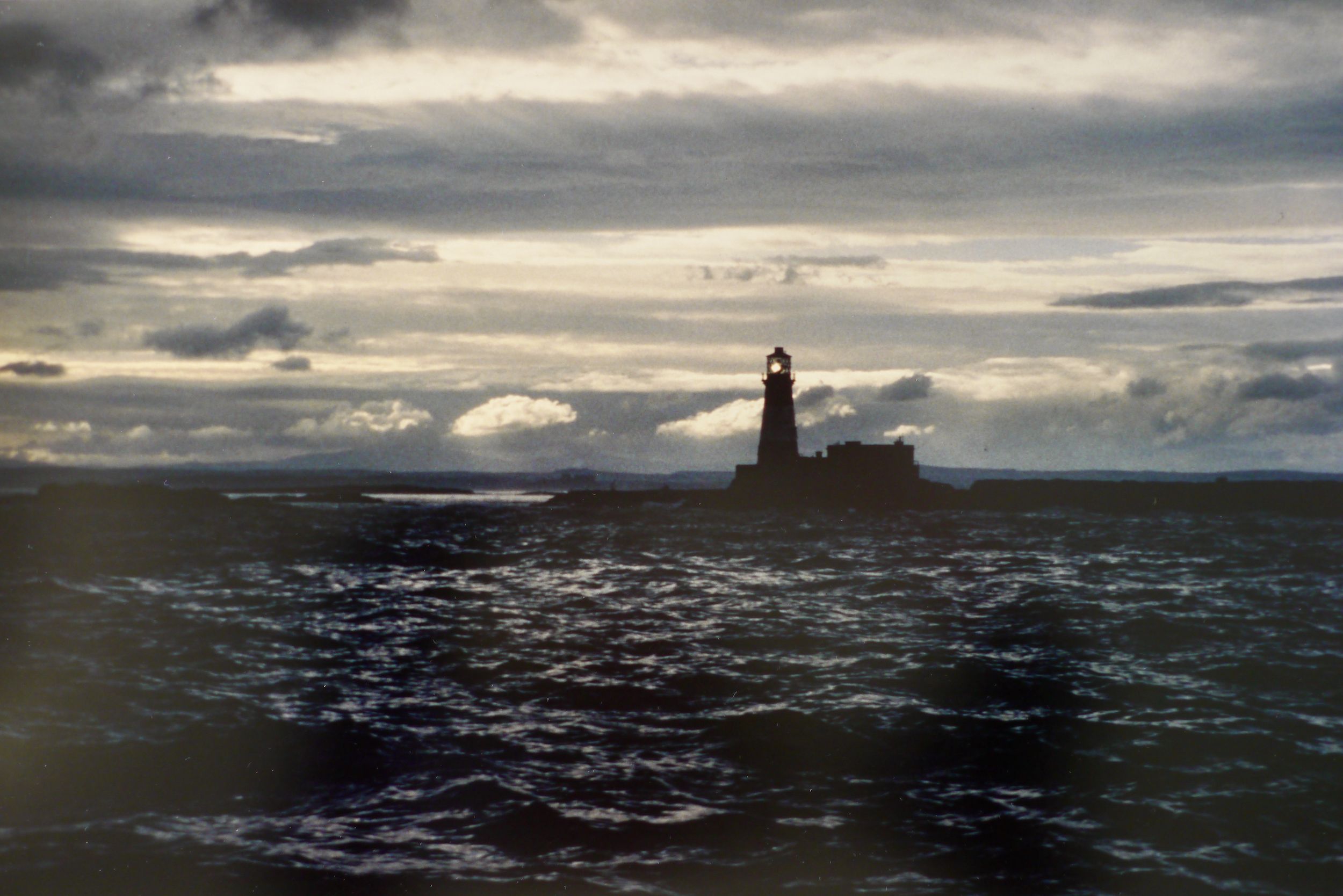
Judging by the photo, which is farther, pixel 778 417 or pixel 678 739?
pixel 778 417

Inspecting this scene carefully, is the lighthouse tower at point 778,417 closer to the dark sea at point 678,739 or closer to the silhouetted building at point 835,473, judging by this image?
the silhouetted building at point 835,473

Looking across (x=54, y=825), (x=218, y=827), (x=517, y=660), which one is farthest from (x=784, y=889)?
(x=517, y=660)

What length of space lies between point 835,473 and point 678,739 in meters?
67.8

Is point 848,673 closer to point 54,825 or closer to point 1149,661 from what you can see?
point 1149,661

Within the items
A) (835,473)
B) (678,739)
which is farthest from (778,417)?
(678,739)

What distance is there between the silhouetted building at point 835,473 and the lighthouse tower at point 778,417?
5 centimetres

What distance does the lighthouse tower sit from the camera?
250 feet

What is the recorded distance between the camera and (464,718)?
16.6 m

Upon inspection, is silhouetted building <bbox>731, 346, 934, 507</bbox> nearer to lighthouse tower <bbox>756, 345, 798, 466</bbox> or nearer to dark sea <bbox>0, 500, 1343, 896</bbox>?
lighthouse tower <bbox>756, 345, 798, 466</bbox>

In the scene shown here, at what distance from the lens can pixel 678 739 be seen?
15.3 m

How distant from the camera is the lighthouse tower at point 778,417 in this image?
250ft

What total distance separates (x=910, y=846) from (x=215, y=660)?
15.7m

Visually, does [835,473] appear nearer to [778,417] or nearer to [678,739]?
[778,417]

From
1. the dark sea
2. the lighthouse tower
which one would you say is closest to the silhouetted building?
the lighthouse tower
